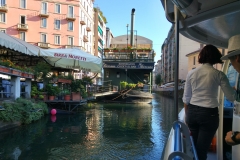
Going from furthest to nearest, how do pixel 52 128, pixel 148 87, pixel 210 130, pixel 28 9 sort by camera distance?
1. pixel 28 9
2. pixel 148 87
3. pixel 52 128
4. pixel 210 130

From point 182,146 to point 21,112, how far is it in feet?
24.5

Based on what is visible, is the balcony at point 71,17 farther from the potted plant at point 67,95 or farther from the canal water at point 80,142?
the canal water at point 80,142

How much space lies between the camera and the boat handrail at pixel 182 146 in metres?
1.04

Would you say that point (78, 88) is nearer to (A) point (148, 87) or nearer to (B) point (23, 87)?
(B) point (23, 87)

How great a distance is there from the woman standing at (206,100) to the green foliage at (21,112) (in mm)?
6346

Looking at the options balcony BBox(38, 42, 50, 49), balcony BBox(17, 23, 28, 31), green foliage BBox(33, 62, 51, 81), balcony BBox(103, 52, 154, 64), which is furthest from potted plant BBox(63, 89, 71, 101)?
balcony BBox(17, 23, 28, 31)

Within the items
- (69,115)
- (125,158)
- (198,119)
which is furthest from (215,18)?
(69,115)

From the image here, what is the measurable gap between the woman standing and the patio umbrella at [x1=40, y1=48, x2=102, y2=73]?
9.23 meters

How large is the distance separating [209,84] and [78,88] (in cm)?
943

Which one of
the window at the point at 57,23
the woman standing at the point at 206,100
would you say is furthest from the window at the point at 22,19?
the woman standing at the point at 206,100

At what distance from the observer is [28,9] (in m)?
34.9

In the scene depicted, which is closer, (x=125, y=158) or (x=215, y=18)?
(x=215, y=18)

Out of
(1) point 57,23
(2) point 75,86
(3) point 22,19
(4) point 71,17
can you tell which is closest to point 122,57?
(2) point 75,86

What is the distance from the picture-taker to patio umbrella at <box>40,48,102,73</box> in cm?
1070
